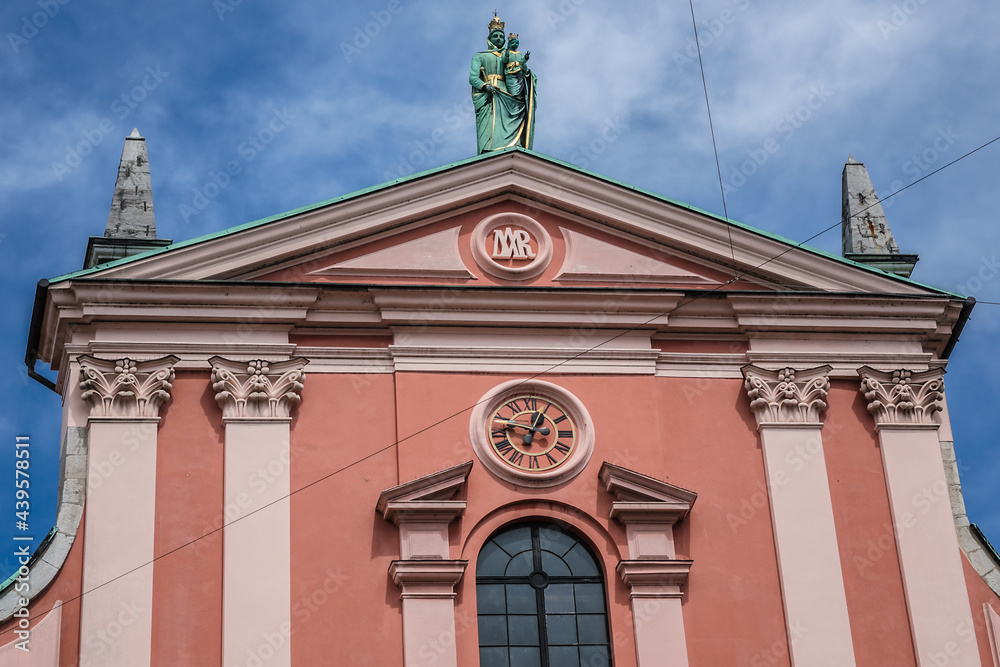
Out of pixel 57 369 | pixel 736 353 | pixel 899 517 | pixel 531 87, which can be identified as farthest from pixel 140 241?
pixel 899 517

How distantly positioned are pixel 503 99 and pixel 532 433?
14.8 ft

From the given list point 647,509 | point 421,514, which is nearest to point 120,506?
point 421,514

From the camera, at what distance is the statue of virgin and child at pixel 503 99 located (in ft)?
64.1

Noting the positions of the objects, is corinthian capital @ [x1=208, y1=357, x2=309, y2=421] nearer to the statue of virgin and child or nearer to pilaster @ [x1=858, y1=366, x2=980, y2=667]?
the statue of virgin and child

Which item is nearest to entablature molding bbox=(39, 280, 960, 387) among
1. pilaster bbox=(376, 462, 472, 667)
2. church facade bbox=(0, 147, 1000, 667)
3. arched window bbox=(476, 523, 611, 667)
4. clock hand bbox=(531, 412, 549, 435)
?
church facade bbox=(0, 147, 1000, 667)

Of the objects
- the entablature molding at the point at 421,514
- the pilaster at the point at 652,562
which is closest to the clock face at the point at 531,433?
the pilaster at the point at 652,562

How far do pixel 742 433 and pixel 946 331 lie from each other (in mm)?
2764

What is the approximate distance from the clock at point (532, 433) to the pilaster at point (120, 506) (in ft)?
10.9

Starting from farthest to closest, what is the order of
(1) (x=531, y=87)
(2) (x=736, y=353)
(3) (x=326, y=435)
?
1. (1) (x=531, y=87)
2. (2) (x=736, y=353)
3. (3) (x=326, y=435)

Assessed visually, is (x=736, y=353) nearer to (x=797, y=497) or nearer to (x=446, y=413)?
(x=797, y=497)

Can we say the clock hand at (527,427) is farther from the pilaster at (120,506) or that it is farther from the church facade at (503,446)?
the pilaster at (120,506)

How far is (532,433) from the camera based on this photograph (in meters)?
17.4

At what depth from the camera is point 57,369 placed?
58.3 feet

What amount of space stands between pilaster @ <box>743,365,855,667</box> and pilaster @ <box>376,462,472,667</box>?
3.31 meters
